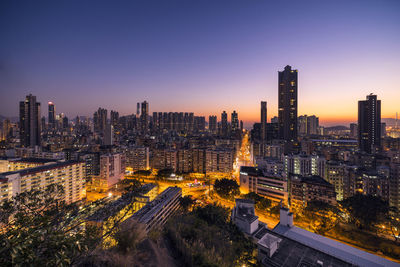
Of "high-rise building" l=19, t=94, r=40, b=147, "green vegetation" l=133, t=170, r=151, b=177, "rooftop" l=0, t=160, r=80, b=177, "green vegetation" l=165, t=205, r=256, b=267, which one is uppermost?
"high-rise building" l=19, t=94, r=40, b=147

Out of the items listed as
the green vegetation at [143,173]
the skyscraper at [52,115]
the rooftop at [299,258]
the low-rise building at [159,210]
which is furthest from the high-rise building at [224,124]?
the skyscraper at [52,115]

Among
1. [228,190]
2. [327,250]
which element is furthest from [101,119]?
[327,250]

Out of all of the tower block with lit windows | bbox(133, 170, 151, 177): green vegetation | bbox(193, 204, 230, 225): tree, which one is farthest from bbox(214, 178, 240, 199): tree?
the tower block with lit windows

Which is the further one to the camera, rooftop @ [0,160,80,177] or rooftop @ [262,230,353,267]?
rooftop @ [0,160,80,177]

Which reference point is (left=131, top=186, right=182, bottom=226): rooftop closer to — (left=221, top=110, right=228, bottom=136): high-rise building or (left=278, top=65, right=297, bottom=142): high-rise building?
(left=278, top=65, right=297, bottom=142): high-rise building

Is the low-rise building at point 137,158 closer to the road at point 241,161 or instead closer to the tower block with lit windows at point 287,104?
the road at point 241,161

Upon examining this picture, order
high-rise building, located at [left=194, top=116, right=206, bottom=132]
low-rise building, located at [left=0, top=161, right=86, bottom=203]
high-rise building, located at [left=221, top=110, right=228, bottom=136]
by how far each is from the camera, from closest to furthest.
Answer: low-rise building, located at [left=0, top=161, right=86, bottom=203], high-rise building, located at [left=221, top=110, right=228, bottom=136], high-rise building, located at [left=194, top=116, right=206, bottom=132]

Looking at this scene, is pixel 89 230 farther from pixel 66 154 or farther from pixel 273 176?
pixel 66 154

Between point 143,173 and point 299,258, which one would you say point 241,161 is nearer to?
point 143,173
